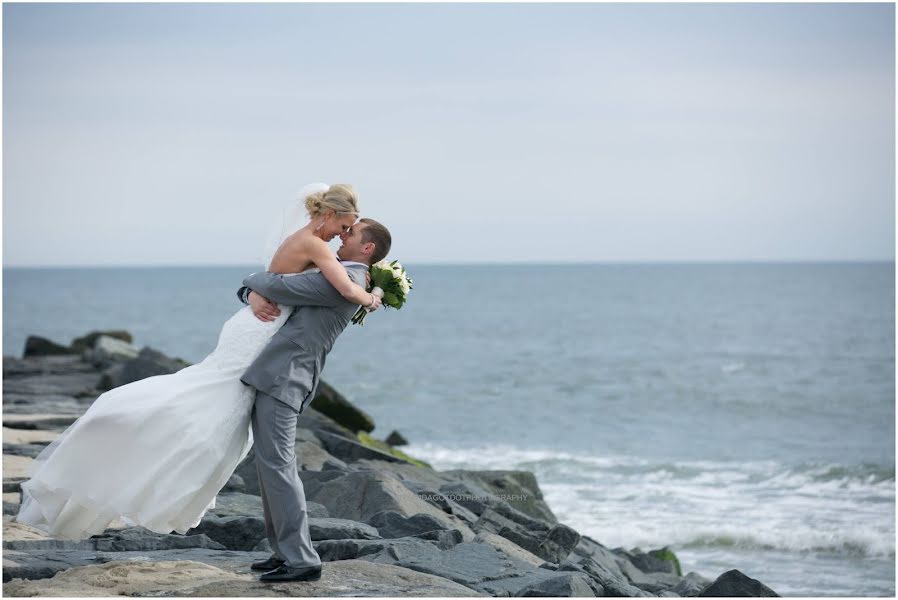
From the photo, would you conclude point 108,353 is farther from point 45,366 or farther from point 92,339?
point 92,339

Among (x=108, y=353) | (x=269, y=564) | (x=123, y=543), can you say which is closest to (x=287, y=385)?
(x=269, y=564)

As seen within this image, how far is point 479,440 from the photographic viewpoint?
81.8 ft

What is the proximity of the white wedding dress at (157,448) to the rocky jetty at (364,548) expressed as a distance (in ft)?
1.28

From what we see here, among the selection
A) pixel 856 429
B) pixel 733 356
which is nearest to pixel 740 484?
pixel 856 429

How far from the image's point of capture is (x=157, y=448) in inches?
231

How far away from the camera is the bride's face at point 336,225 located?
19.5 feet

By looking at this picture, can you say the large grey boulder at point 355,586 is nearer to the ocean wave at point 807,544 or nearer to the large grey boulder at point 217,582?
the large grey boulder at point 217,582

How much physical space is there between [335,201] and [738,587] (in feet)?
13.5

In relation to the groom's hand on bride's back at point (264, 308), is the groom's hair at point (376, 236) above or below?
above

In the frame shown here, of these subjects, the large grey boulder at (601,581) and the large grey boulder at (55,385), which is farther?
the large grey boulder at (55,385)

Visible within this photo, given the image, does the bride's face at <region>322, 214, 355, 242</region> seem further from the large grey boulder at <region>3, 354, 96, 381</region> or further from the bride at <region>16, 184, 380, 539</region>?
the large grey boulder at <region>3, 354, 96, 381</region>

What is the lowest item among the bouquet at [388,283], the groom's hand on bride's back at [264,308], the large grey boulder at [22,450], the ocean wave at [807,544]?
the ocean wave at [807,544]

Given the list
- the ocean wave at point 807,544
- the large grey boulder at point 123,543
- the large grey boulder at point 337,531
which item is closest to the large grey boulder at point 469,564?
the large grey boulder at point 337,531

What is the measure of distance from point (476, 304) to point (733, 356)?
170 ft
